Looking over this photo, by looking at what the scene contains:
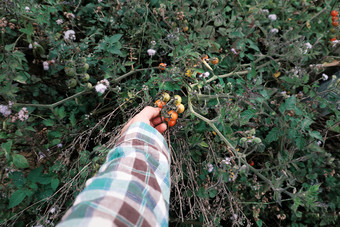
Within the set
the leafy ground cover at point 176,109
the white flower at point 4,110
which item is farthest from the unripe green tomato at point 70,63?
the white flower at point 4,110

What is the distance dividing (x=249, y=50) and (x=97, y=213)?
87.5 inches

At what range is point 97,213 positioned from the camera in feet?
1.96

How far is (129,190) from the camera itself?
711 mm

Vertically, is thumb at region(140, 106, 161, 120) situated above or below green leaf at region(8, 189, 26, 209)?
above

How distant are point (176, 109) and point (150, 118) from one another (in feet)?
0.56

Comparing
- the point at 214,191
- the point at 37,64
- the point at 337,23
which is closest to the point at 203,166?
the point at 214,191

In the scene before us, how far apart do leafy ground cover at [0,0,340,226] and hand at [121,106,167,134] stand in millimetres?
84

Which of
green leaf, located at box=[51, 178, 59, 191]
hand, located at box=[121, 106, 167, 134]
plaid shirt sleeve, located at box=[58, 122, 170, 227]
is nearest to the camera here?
plaid shirt sleeve, located at box=[58, 122, 170, 227]

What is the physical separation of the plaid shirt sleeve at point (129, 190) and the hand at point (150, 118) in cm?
14

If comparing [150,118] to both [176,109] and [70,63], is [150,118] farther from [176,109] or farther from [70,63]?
[70,63]

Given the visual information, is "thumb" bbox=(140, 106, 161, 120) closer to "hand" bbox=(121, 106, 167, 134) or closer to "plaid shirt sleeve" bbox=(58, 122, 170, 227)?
"hand" bbox=(121, 106, 167, 134)

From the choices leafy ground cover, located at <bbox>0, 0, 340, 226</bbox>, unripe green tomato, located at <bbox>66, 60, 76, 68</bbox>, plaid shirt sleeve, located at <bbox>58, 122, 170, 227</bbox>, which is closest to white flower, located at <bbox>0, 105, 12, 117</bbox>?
leafy ground cover, located at <bbox>0, 0, 340, 226</bbox>

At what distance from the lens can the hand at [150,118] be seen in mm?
1158

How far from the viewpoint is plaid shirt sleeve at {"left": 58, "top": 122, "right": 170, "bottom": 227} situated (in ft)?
1.97
